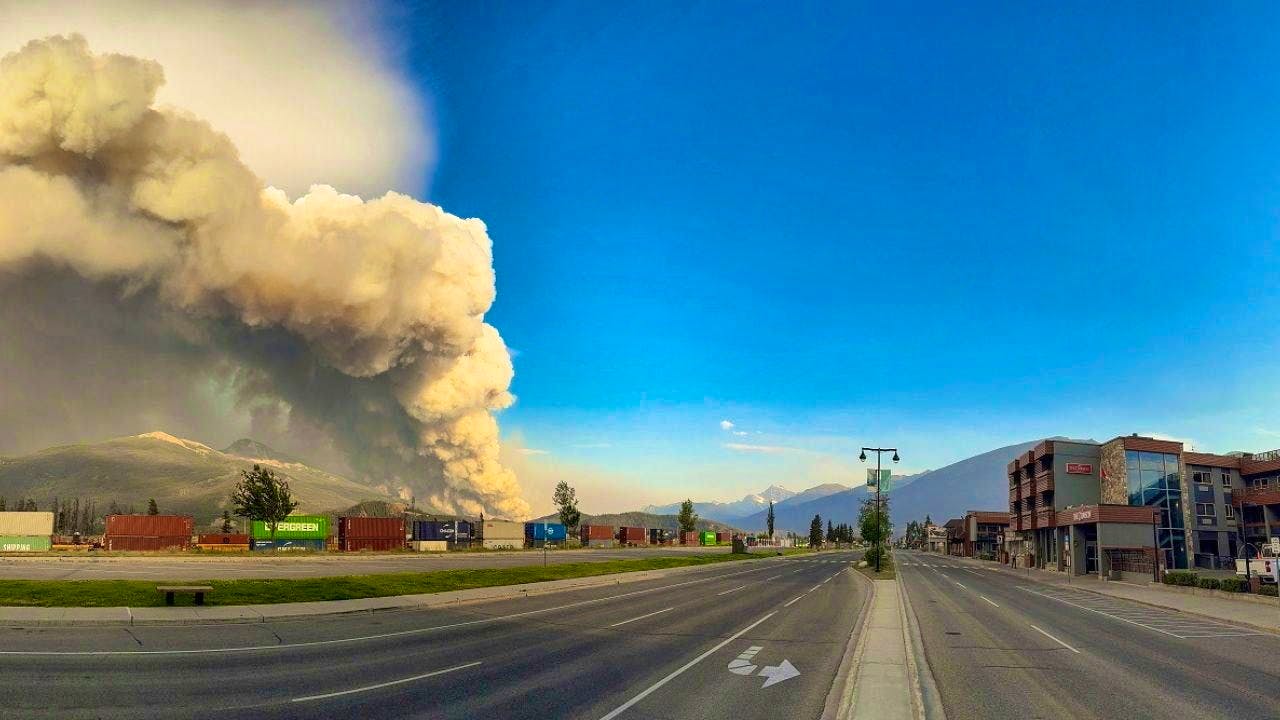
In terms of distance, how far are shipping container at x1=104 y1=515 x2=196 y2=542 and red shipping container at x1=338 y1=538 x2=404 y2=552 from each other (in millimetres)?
15563

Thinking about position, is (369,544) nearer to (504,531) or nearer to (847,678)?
(504,531)

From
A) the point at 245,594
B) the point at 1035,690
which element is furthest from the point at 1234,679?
the point at 245,594

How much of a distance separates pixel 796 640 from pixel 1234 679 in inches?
347

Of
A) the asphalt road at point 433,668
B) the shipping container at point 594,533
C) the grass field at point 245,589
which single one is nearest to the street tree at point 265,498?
the shipping container at point 594,533

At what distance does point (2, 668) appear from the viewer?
12.5 meters

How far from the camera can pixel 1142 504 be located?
6438 centimetres

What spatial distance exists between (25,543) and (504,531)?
171 feet

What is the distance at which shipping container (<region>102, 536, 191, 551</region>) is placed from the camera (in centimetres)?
7244

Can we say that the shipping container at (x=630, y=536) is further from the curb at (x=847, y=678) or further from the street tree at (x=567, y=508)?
the curb at (x=847, y=678)

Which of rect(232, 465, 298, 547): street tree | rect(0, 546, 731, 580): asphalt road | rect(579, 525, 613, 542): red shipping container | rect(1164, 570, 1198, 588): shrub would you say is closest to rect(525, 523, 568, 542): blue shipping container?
rect(579, 525, 613, 542): red shipping container

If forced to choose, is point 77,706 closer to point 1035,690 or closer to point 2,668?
point 2,668

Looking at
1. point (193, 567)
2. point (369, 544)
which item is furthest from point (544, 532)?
point (193, 567)

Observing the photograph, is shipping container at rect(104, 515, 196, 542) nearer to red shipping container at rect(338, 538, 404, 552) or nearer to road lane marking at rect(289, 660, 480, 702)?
red shipping container at rect(338, 538, 404, 552)

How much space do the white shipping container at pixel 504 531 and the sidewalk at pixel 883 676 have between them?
280 ft
